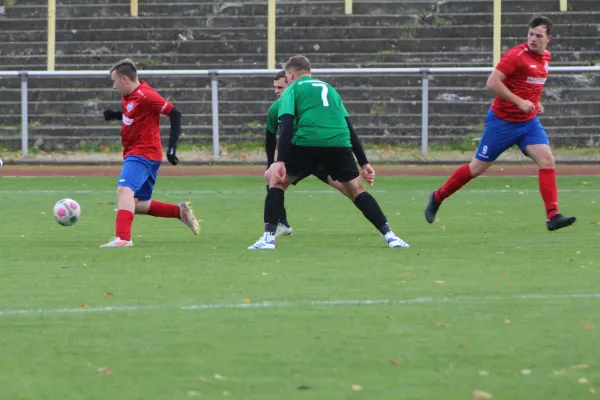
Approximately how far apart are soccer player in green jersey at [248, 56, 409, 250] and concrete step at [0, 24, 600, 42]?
16859mm

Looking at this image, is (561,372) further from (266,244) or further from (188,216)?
(188,216)

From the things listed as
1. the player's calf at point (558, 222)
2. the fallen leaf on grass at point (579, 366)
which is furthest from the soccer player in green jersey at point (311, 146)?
the fallen leaf on grass at point (579, 366)

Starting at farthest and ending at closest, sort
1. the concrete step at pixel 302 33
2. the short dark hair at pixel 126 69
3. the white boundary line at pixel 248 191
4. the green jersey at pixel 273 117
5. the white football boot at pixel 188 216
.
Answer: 1. the concrete step at pixel 302 33
2. the white boundary line at pixel 248 191
3. the white football boot at pixel 188 216
4. the green jersey at pixel 273 117
5. the short dark hair at pixel 126 69

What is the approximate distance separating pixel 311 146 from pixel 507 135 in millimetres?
2295

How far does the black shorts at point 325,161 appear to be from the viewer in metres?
10.8

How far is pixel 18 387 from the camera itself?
552 cm

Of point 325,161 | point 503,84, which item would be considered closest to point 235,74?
point 503,84

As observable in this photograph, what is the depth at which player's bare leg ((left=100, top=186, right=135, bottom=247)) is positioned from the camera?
11195mm

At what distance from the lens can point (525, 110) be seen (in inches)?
469

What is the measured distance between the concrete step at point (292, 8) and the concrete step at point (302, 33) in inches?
24.2

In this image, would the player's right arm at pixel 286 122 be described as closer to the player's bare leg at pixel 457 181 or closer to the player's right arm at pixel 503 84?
the player's right arm at pixel 503 84

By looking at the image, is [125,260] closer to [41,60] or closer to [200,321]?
[200,321]

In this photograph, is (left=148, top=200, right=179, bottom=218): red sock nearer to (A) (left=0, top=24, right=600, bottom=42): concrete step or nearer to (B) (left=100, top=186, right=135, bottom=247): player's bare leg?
(B) (left=100, top=186, right=135, bottom=247): player's bare leg

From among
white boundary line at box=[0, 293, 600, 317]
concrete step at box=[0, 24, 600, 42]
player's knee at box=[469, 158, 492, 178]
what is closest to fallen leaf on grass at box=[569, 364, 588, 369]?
white boundary line at box=[0, 293, 600, 317]
